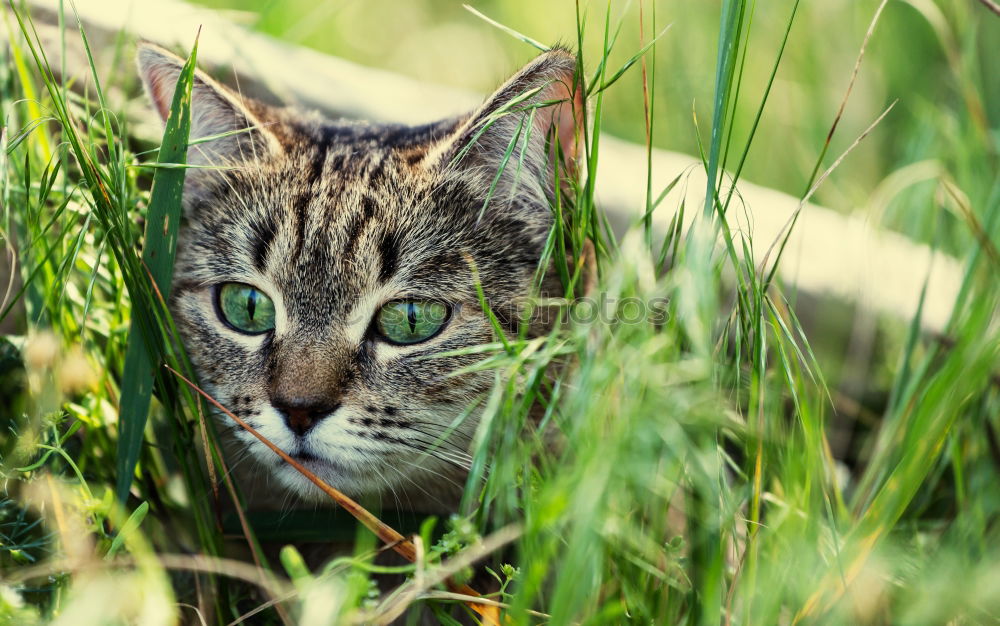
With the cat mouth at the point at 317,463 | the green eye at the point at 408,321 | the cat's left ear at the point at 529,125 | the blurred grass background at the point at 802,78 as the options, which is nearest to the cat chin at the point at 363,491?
the cat mouth at the point at 317,463

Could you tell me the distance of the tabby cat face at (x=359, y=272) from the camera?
134 cm

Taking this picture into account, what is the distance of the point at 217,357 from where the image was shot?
58.1 inches

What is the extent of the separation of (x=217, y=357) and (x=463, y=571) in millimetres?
654

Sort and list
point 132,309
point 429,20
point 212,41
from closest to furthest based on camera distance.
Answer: point 132,309 → point 212,41 → point 429,20

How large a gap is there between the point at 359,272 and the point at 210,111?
0.50m

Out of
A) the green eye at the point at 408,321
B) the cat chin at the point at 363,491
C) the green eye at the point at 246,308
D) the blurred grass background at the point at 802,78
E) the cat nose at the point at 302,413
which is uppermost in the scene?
the blurred grass background at the point at 802,78

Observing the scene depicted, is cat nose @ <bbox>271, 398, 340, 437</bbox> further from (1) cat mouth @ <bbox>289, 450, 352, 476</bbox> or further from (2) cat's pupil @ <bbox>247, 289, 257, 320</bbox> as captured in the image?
(2) cat's pupil @ <bbox>247, 289, 257, 320</bbox>

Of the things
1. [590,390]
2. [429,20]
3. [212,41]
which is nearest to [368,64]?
[429,20]

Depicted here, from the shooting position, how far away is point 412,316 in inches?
56.9

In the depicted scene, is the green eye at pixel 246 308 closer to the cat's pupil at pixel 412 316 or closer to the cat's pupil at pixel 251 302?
the cat's pupil at pixel 251 302

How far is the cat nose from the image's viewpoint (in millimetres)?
1311

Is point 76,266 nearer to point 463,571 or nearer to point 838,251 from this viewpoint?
point 463,571

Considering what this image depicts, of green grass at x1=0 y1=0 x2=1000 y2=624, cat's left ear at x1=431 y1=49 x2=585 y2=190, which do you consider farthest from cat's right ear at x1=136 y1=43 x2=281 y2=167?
cat's left ear at x1=431 y1=49 x2=585 y2=190

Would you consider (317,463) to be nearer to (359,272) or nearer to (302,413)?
(302,413)
